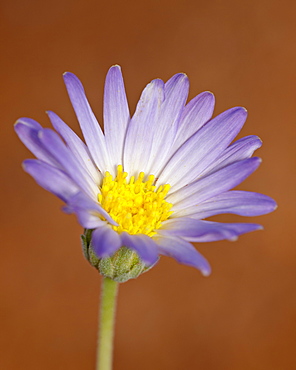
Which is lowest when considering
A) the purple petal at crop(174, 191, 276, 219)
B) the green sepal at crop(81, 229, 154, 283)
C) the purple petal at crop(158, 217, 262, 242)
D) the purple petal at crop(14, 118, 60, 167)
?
the green sepal at crop(81, 229, 154, 283)

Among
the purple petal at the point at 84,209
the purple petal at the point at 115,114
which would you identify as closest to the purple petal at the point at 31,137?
the purple petal at the point at 84,209

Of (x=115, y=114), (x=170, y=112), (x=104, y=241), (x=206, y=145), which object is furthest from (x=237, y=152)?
(x=104, y=241)

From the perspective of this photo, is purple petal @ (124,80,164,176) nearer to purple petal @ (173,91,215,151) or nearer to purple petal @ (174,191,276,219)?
purple petal @ (173,91,215,151)

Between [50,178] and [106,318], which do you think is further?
[106,318]

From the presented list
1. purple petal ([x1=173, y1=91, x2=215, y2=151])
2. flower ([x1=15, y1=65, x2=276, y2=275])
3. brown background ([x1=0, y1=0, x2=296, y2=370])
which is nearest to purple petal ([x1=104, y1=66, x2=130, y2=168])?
flower ([x1=15, y1=65, x2=276, y2=275])

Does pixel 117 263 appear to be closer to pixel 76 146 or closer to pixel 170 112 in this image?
pixel 76 146

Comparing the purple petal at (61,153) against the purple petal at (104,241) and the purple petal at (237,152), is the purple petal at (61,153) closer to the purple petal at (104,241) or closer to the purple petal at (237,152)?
the purple petal at (104,241)
